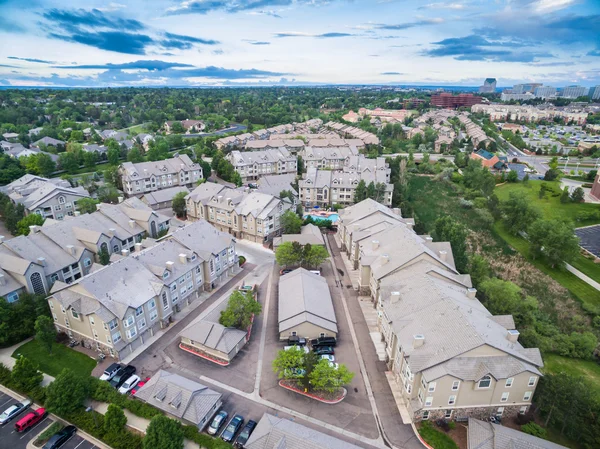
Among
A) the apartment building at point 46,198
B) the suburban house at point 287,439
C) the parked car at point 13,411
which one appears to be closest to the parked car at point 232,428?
the suburban house at point 287,439

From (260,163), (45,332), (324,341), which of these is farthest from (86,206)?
(324,341)

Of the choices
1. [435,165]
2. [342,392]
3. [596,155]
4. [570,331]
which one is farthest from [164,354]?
[596,155]

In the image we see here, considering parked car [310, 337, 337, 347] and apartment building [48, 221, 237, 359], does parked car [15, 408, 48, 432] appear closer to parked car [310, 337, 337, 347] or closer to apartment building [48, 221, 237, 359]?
apartment building [48, 221, 237, 359]

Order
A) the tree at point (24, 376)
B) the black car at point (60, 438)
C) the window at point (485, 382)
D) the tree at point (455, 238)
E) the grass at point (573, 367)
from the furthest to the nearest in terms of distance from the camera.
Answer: the tree at point (455, 238) < the grass at point (573, 367) < the tree at point (24, 376) < the window at point (485, 382) < the black car at point (60, 438)

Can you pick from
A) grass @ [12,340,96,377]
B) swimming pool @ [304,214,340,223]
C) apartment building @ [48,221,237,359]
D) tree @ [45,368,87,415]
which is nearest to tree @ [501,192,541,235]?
swimming pool @ [304,214,340,223]

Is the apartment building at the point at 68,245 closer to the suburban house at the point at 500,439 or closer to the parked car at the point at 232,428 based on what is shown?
the parked car at the point at 232,428
